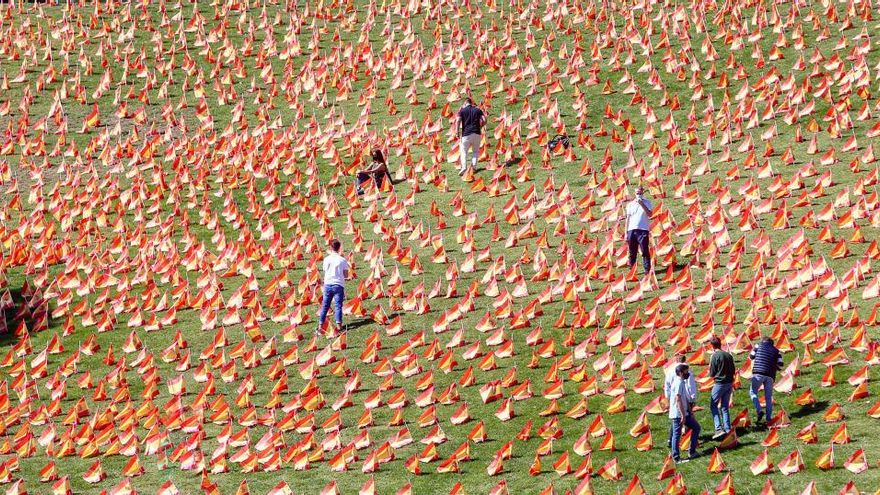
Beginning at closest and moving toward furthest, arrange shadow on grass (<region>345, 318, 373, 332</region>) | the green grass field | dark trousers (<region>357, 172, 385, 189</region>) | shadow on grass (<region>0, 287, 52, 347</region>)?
the green grass field < shadow on grass (<region>345, 318, 373, 332</region>) < shadow on grass (<region>0, 287, 52, 347</region>) < dark trousers (<region>357, 172, 385, 189</region>)

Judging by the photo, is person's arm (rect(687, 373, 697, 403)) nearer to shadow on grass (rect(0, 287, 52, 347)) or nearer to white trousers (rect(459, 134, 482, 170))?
shadow on grass (rect(0, 287, 52, 347))

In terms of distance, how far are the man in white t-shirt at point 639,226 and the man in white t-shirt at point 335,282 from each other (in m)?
5.95

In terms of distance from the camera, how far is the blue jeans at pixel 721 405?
82.3ft

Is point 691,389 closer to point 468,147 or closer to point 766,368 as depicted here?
point 766,368

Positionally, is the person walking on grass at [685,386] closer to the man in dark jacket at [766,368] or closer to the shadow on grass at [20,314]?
the man in dark jacket at [766,368]

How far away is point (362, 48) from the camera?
5269 centimetres

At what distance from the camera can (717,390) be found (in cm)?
2511

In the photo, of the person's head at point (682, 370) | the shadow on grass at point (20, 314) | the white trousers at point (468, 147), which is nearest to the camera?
the person's head at point (682, 370)

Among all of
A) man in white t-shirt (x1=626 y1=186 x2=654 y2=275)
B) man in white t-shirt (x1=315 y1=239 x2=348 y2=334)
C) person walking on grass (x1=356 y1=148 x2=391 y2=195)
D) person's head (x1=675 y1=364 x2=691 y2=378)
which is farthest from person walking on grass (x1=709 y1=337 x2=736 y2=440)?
person walking on grass (x1=356 y1=148 x2=391 y2=195)

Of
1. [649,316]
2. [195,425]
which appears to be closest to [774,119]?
[649,316]

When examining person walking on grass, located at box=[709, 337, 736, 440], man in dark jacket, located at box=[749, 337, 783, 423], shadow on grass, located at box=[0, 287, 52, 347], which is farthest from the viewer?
shadow on grass, located at box=[0, 287, 52, 347]

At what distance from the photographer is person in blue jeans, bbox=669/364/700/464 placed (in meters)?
24.6

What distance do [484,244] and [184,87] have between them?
728 inches

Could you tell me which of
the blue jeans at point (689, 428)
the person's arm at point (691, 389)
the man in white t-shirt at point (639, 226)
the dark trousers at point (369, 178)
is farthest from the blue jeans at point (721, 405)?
the dark trousers at point (369, 178)
